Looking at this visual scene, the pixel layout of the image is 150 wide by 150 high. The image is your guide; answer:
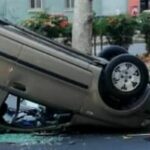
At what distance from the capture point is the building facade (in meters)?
40.0

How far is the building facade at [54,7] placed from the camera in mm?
40031

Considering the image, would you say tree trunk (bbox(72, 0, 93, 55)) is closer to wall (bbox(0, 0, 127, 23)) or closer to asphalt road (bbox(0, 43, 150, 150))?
asphalt road (bbox(0, 43, 150, 150))

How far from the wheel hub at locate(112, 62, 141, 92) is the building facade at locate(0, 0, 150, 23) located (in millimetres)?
32444

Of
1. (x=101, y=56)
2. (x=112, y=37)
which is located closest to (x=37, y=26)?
(x=112, y=37)

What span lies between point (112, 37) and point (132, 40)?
55 cm

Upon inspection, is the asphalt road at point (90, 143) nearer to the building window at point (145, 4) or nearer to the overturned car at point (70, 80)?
the overturned car at point (70, 80)

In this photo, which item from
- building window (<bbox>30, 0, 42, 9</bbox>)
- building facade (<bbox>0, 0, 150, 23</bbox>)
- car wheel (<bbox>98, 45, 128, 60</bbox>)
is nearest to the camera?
car wheel (<bbox>98, 45, 128, 60</bbox>)

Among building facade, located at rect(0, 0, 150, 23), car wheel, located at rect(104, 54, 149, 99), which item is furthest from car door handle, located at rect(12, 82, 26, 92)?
building facade, located at rect(0, 0, 150, 23)

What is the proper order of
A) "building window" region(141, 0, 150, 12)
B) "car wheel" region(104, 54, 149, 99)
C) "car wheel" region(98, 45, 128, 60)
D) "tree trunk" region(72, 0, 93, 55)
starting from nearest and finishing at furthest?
1. "car wheel" region(104, 54, 149, 99)
2. "car wheel" region(98, 45, 128, 60)
3. "tree trunk" region(72, 0, 93, 55)
4. "building window" region(141, 0, 150, 12)

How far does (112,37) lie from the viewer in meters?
18.5

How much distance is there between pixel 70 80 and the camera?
7211mm

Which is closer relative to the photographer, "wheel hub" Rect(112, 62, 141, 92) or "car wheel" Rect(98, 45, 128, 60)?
"wheel hub" Rect(112, 62, 141, 92)

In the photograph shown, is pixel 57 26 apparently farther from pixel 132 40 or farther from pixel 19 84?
pixel 19 84

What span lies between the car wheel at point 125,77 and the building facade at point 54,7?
106ft
